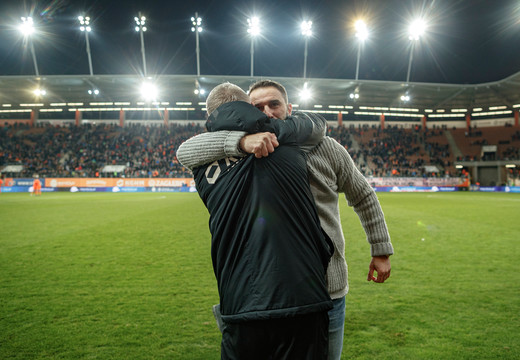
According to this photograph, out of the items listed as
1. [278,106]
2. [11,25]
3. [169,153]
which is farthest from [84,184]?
[278,106]

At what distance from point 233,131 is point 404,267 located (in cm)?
594

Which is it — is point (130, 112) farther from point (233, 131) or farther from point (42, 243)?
point (233, 131)

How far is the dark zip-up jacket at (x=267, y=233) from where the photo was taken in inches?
50.4

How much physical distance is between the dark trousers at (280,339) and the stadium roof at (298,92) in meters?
35.1

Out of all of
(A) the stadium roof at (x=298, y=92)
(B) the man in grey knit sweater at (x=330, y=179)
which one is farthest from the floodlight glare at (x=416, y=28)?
(B) the man in grey knit sweater at (x=330, y=179)

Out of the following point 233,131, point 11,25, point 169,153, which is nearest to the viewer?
point 233,131

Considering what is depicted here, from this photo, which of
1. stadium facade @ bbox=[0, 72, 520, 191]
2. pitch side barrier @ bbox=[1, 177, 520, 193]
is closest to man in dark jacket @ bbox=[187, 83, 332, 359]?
pitch side barrier @ bbox=[1, 177, 520, 193]

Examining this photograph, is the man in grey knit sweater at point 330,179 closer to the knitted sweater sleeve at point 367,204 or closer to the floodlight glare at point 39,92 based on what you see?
A: the knitted sweater sleeve at point 367,204

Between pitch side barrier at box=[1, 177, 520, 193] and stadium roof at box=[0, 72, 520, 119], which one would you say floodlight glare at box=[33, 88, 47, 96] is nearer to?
stadium roof at box=[0, 72, 520, 119]

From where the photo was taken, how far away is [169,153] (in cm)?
4369

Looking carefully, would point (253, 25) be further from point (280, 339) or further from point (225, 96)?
point (280, 339)

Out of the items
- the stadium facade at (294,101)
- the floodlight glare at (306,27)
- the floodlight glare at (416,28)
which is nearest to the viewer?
the floodlight glare at (416,28)

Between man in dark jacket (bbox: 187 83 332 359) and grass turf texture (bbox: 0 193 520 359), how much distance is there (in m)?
2.20

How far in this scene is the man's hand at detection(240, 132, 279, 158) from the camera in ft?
4.34
